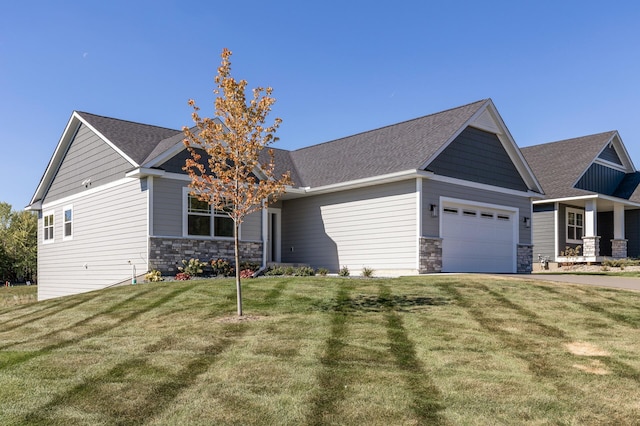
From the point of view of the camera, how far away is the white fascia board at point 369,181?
17719 mm

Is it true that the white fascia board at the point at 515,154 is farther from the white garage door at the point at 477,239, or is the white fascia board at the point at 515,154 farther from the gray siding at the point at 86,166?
the gray siding at the point at 86,166

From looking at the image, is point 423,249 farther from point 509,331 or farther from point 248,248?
point 509,331

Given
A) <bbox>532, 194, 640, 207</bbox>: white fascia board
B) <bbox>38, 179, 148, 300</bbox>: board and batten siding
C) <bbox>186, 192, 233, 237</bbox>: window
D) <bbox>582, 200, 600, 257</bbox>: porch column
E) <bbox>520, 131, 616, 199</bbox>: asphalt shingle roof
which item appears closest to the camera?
<bbox>38, 179, 148, 300</bbox>: board and batten siding

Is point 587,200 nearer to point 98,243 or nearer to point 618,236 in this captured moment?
point 618,236

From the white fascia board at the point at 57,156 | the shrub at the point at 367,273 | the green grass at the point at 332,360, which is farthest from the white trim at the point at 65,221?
the shrub at the point at 367,273

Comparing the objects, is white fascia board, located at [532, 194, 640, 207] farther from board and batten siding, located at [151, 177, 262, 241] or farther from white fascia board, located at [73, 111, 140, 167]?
white fascia board, located at [73, 111, 140, 167]

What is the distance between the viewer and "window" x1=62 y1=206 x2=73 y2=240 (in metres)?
22.6

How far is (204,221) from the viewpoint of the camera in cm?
1869

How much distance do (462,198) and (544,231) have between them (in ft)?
30.7

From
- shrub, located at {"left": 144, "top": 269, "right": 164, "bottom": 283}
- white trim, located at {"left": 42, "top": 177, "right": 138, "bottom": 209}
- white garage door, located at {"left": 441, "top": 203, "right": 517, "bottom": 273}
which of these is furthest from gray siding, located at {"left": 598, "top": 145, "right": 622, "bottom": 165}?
white trim, located at {"left": 42, "top": 177, "right": 138, "bottom": 209}

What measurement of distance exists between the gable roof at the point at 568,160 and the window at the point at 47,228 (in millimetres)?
23095

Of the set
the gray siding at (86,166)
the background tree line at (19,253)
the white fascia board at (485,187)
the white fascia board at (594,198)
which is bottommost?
the background tree line at (19,253)

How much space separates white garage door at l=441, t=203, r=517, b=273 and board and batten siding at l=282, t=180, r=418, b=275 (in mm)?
1505

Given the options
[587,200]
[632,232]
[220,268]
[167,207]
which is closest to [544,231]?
[587,200]
